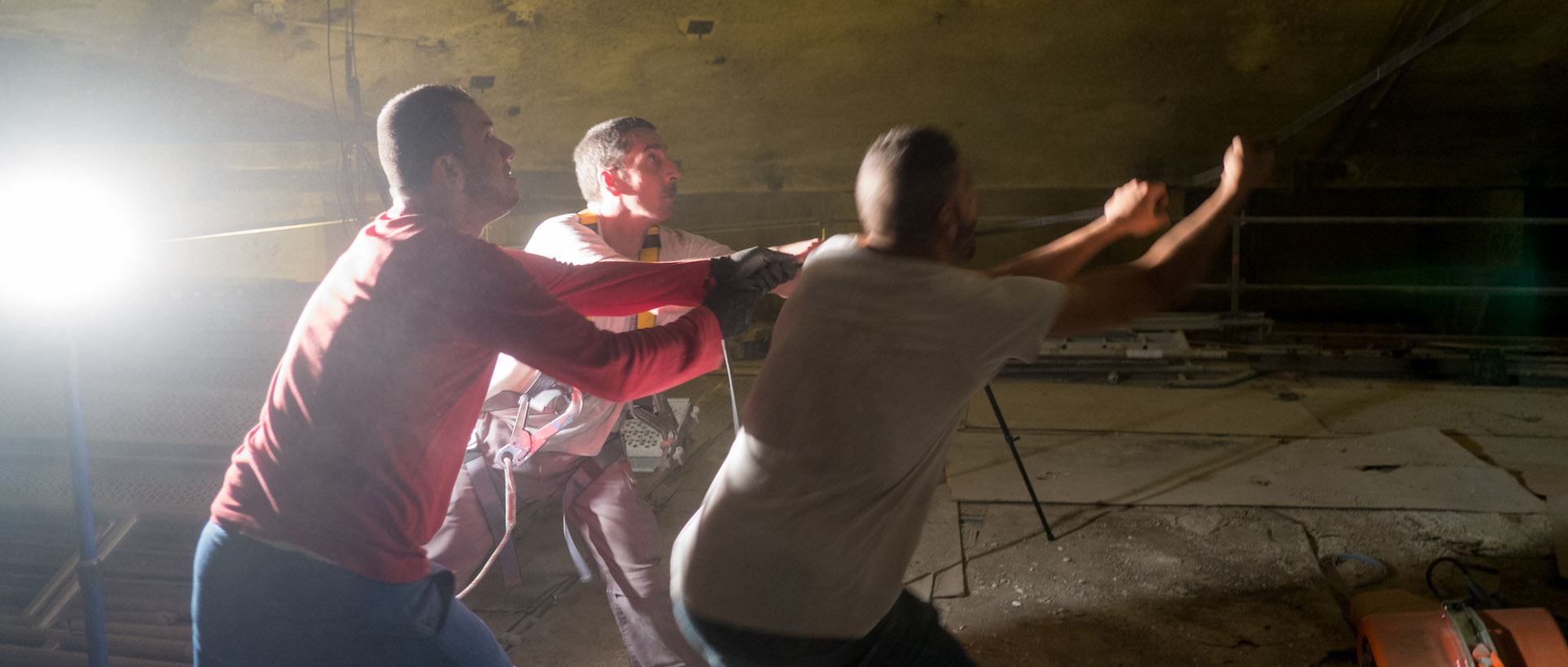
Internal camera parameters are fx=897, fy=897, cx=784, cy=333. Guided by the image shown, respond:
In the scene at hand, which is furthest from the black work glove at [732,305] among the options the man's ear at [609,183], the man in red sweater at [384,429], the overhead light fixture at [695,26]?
the overhead light fixture at [695,26]

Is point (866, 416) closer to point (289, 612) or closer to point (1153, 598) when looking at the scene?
point (289, 612)

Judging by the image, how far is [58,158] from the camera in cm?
214

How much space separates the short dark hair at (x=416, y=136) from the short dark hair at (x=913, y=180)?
0.82 metres

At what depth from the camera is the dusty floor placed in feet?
9.52

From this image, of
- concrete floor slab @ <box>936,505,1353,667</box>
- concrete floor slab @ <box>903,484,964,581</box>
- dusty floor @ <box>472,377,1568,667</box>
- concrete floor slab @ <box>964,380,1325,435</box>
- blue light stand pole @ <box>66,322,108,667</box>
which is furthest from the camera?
concrete floor slab @ <box>964,380,1325,435</box>

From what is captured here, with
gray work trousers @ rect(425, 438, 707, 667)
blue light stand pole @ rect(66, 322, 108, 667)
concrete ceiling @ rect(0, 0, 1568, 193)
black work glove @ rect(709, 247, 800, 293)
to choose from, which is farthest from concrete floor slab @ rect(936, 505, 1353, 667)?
concrete ceiling @ rect(0, 0, 1568, 193)

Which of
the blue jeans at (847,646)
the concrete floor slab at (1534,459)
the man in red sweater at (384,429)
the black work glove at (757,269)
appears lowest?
the concrete floor slab at (1534,459)

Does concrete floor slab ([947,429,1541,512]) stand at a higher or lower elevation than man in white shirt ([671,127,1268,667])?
lower

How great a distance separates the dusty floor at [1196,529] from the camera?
9.52 feet

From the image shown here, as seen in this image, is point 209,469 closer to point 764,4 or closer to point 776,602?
point 776,602

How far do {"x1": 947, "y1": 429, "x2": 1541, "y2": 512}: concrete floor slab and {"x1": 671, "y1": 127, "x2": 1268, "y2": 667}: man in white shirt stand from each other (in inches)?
108

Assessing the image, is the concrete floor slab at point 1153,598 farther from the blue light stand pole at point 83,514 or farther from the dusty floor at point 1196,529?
the blue light stand pole at point 83,514

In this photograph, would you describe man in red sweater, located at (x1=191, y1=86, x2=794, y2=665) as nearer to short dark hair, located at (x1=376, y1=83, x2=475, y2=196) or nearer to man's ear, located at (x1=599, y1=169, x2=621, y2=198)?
→ short dark hair, located at (x1=376, y1=83, x2=475, y2=196)

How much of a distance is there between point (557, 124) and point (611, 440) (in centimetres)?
445
